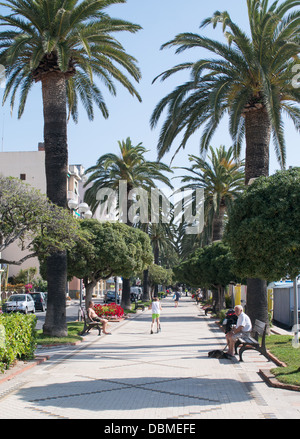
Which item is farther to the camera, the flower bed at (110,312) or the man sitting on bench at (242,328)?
the flower bed at (110,312)

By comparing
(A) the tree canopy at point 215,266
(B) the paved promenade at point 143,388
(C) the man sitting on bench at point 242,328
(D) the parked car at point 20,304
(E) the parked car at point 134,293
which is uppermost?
(A) the tree canopy at point 215,266

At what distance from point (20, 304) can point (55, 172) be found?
19737 mm

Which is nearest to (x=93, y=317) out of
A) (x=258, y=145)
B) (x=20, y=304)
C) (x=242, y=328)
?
(x=242, y=328)

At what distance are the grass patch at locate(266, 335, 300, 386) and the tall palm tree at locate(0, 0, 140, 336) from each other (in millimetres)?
7131

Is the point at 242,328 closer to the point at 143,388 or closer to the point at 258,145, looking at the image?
the point at 143,388

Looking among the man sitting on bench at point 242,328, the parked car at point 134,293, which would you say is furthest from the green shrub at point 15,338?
the parked car at point 134,293

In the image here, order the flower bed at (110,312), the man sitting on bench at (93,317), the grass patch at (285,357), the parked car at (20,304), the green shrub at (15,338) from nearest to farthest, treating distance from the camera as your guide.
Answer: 1. the grass patch at (285,357)
2. the green shrub at (15,338)
3. the man sitting on bench at (93,317)
4. the flower bed at (110,312)
5. the parked car at (20,304)

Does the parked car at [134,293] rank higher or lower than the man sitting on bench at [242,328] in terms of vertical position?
lower

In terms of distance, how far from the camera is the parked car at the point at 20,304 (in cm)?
3428

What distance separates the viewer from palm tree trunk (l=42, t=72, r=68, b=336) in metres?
17.4

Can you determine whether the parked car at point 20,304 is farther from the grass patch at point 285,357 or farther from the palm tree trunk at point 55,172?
the grass patch at point 285,357

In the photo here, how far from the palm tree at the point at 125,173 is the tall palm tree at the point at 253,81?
13908 mm

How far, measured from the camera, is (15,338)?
1164cm
